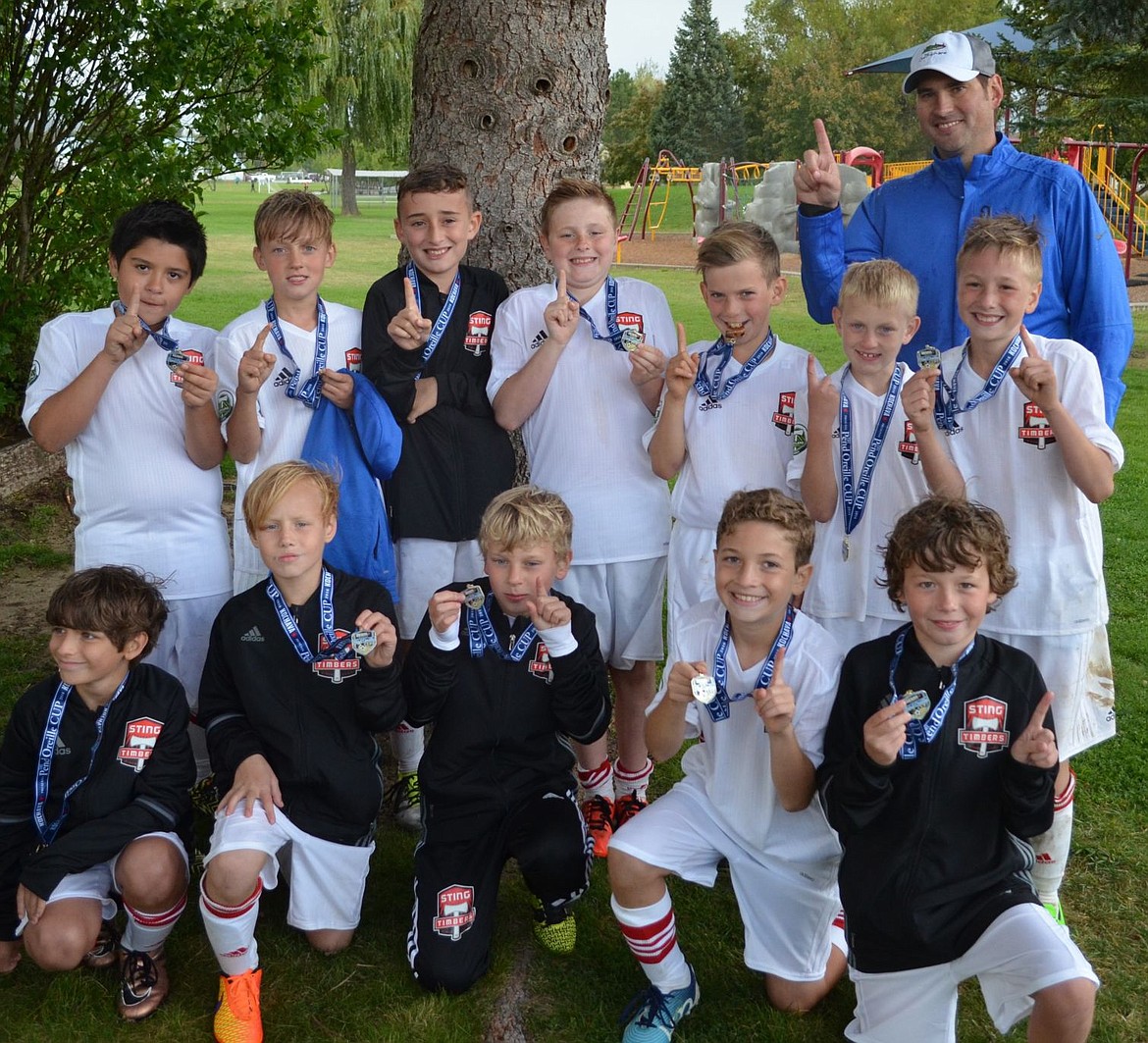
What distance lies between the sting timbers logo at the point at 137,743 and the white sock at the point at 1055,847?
2.66 m

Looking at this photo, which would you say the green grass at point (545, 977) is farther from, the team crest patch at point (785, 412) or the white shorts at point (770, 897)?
the team crest patch at point (785, 412)

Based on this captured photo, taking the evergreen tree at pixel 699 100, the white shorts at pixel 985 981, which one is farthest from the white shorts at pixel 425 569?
the evergreen tree at pixel 699 100

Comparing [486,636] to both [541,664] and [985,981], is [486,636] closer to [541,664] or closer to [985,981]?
[541,664]

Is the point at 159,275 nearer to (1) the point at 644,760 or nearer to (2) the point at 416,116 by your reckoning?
(2) the point at 416,116

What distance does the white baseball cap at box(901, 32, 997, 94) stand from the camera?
3746 mm

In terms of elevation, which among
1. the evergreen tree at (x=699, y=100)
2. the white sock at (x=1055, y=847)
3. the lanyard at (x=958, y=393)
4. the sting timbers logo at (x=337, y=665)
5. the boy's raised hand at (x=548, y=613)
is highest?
the evergreen tree at (x=699, y=100)

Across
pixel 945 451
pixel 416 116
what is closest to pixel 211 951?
pixel 945 451

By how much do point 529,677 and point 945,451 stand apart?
1448 millimetres

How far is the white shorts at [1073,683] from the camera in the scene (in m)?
3.43

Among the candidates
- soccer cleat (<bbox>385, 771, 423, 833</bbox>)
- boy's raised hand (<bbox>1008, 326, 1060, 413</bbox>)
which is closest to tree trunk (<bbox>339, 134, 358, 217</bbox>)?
soccer cleat (<bbox>385, 771, 423, 833</bbox>)

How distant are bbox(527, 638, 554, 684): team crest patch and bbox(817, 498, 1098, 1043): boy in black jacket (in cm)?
96

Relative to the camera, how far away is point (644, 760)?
171 inches

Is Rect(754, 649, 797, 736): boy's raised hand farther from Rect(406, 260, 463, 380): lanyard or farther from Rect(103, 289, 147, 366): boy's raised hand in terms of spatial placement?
Rect(103, 289, 147, 366): boy's raised hand

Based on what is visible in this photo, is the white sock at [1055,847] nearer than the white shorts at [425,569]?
Yes
